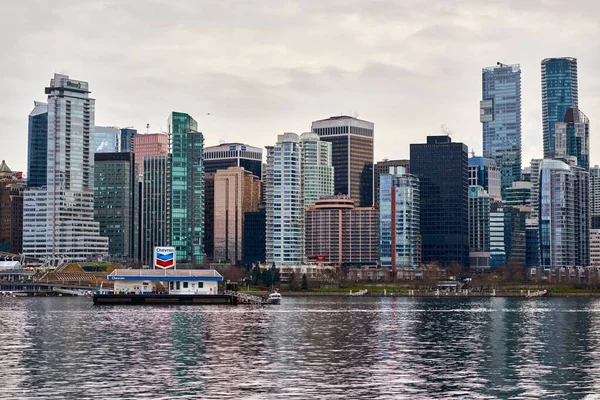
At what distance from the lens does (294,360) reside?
109 m

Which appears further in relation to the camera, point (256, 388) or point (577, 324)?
A: point (577, 324)

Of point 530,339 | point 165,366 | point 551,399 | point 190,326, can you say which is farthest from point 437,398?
point 190,326

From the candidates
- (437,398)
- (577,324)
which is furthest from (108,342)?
(577,324)

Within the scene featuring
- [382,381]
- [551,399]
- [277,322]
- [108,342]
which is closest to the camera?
[551,399]

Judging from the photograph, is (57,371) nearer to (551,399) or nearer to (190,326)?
(551,399)

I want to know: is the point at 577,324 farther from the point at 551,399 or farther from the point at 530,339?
the point at 551,399

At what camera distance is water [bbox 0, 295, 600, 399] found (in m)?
87.7

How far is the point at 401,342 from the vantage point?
134 metres

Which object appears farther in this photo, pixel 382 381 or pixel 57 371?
pixel 57 371

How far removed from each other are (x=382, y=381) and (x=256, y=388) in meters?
11.0

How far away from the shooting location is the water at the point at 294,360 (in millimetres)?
87688

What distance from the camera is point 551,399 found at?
83438mm

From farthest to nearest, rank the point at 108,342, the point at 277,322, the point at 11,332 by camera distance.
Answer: the point at 277,322, the point at 11,332, the point at 108,342

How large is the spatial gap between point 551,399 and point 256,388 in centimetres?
2183
